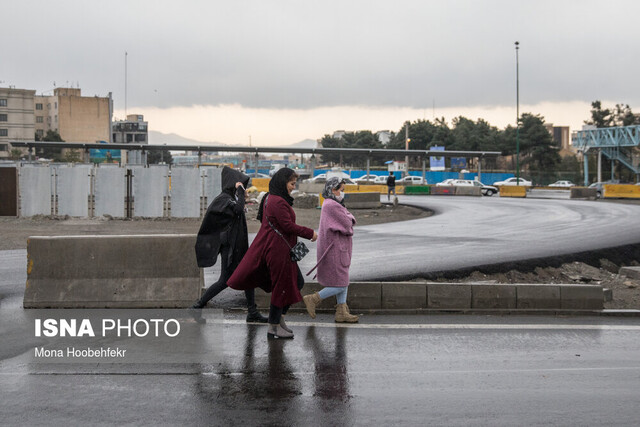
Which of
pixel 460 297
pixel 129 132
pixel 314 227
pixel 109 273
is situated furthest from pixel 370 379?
pixel 129 132

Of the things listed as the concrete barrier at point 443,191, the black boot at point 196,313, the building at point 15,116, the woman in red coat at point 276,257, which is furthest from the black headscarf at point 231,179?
the building at point 15,116

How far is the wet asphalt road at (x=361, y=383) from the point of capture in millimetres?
4922

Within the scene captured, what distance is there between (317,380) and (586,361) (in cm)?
266

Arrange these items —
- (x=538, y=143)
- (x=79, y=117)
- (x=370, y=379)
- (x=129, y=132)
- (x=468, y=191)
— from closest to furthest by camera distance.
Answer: (x=370, y=379)
(x=468, y=191)
(x=538, y=143)
(x=79, y=117)
(x=129, y=132)

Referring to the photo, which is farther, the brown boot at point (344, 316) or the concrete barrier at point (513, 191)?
the concrete barrier at point (513, 191)

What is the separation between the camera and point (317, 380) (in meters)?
5.83

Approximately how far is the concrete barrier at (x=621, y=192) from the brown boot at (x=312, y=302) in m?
45.4

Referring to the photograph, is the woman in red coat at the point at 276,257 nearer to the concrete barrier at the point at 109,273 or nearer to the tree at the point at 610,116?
the concrete barrier at the point at 109,273

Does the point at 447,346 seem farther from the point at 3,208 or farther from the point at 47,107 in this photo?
the point at 47,107

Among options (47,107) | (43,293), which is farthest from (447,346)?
(47,107)

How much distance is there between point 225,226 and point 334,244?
1303mm

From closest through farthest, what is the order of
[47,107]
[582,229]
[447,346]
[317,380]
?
1. [317,380]
2. [447,346]
3. [582,229]
4. [47,107]

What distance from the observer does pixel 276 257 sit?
23.6ft

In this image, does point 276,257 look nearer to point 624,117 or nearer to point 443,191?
point 443,191
